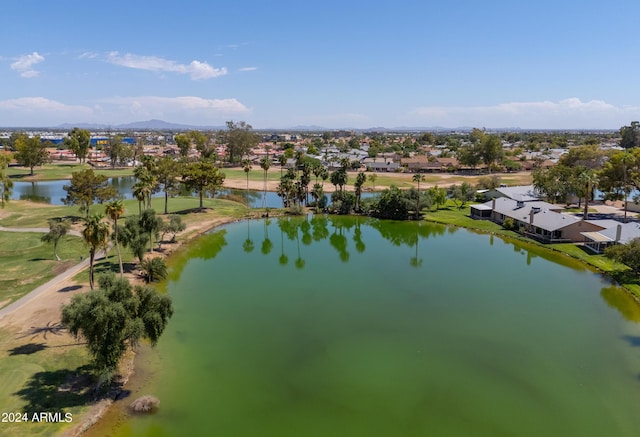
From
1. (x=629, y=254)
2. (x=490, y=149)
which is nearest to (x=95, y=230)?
(x=629, y=254)

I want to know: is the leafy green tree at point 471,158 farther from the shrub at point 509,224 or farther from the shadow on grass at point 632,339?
the shadow on grass at point 632,339

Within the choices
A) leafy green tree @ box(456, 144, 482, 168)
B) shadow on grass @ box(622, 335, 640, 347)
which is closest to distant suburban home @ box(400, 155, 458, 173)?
leafy green tree @ box(456, 144, 482, 168)

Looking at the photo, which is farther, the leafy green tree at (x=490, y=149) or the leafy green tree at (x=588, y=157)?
the leafy green tree at (x=490, y=149)

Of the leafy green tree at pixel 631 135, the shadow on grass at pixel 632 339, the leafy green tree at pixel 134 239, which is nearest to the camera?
the shadow on grass at pixel 632 339

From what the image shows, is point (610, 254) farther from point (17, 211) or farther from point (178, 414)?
point (17, 211)

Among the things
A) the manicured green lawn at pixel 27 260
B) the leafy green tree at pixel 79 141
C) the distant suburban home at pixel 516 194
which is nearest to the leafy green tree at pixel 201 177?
the manicured green lawn at pixel 27 260

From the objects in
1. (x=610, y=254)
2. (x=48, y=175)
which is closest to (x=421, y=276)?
(x=610, y=254)

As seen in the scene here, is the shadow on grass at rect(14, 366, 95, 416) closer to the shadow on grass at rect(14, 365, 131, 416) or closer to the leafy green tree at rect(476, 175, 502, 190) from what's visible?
the shadow on grass at rect(14, 365, 131, 416)
